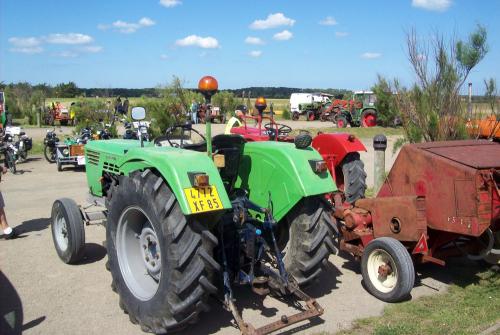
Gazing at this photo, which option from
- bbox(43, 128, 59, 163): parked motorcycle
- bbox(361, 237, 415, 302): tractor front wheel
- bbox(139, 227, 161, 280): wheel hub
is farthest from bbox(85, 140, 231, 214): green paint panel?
bbox(43, 128, 59, 163): parked motorcycle

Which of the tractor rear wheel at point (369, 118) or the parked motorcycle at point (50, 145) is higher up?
the tractor rear wheel at point (369, 118)

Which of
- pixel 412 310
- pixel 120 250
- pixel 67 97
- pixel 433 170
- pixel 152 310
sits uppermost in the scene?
pixel 67 97

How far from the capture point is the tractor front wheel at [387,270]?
164 inches

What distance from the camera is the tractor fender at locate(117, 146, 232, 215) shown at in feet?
10.7

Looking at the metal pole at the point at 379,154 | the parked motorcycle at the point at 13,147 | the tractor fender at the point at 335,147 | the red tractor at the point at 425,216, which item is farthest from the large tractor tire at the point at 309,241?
the parked motorcycle at the point at 13,147

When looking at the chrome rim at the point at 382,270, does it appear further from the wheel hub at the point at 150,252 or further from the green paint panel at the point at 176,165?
the wheel hub at the point at 150,252

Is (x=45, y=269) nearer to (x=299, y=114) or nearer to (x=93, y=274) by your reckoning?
(x=93, y=274)

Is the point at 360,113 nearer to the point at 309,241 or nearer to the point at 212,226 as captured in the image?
the point at 309,241

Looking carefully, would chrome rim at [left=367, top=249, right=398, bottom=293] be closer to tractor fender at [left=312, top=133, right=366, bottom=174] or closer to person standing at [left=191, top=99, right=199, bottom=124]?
tractor fender at [left=312, top=133, right=366, bottom=174]

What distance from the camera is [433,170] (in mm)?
4406

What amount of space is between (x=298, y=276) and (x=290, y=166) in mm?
922

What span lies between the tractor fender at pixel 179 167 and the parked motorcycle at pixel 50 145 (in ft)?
32.6

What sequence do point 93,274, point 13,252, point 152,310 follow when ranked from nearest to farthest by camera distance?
point 152,310 < point 93,274 < point 13,252

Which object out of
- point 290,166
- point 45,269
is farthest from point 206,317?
point 45,269
